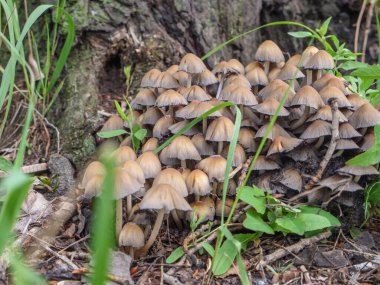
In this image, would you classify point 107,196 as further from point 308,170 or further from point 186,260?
point 308,170

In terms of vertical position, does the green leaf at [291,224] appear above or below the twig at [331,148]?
below

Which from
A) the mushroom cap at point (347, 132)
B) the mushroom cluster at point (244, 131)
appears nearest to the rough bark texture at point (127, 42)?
the mushroom cluster at point (244, 131)

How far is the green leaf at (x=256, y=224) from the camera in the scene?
7.28ft

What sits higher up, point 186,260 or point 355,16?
point 355,16

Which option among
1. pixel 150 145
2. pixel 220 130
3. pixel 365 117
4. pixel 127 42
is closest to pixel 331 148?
pixel 365 117

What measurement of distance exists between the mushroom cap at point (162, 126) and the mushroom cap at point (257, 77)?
540mm

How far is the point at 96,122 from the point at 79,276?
129cm

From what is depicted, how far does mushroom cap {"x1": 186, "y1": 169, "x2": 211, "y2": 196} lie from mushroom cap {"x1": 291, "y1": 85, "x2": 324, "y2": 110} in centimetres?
64

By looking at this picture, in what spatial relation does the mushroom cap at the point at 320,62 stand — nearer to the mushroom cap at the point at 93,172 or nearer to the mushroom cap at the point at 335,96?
the mushroom cap at the point at 335,96

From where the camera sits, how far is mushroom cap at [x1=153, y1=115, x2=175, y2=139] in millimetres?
2598

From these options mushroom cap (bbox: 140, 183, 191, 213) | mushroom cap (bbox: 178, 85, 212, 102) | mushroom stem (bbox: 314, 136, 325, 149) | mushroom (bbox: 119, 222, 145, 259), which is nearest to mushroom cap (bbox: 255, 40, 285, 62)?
mushroom cap (bbox: 178, 85, 212, 102)

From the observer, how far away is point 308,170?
8.34 feet

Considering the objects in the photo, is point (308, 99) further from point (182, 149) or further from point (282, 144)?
point (182, 149)

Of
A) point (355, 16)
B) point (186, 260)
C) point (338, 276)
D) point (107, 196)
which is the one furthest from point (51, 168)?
point (355, 16)
